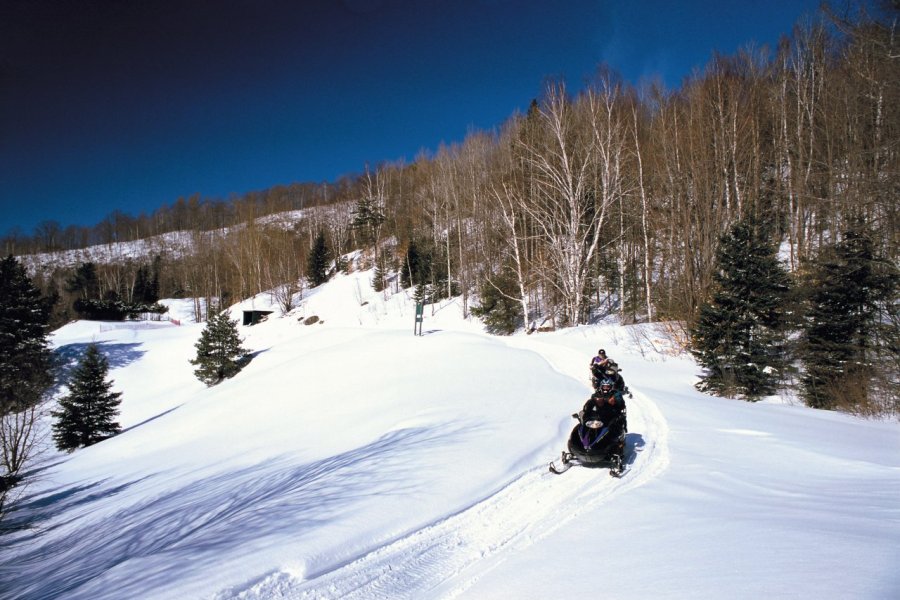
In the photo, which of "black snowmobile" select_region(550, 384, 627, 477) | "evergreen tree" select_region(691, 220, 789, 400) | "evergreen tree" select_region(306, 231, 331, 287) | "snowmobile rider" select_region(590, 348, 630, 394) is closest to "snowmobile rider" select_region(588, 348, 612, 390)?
"snowmobile rider" select_region(590, 348, 630, 394)

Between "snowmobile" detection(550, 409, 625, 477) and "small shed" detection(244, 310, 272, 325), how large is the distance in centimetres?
4874

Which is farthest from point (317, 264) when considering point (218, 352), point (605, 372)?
point (605, 372)

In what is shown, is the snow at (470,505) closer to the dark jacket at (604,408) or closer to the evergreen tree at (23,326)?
the dark jacket at (604,408)

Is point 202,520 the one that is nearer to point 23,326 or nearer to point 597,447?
point 597,447

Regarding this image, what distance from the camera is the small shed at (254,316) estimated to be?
4920 centimetres

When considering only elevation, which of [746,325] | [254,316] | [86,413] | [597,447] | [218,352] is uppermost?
[254,316]

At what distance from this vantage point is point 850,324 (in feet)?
38.3

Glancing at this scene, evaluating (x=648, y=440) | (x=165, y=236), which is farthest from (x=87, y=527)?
(x=165, y=236)

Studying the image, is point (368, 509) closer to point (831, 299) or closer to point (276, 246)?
point (831, 299)

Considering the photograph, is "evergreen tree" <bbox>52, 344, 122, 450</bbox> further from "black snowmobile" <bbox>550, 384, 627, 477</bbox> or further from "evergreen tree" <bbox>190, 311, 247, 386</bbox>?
"black snowmobile" <bbox>550, 384, 627, 477</bbox>

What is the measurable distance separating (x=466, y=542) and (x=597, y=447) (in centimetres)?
259

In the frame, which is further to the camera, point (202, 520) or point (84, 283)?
point (84, 283)

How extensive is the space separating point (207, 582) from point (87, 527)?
6499 mm

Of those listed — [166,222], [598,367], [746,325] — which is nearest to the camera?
[598,367]
